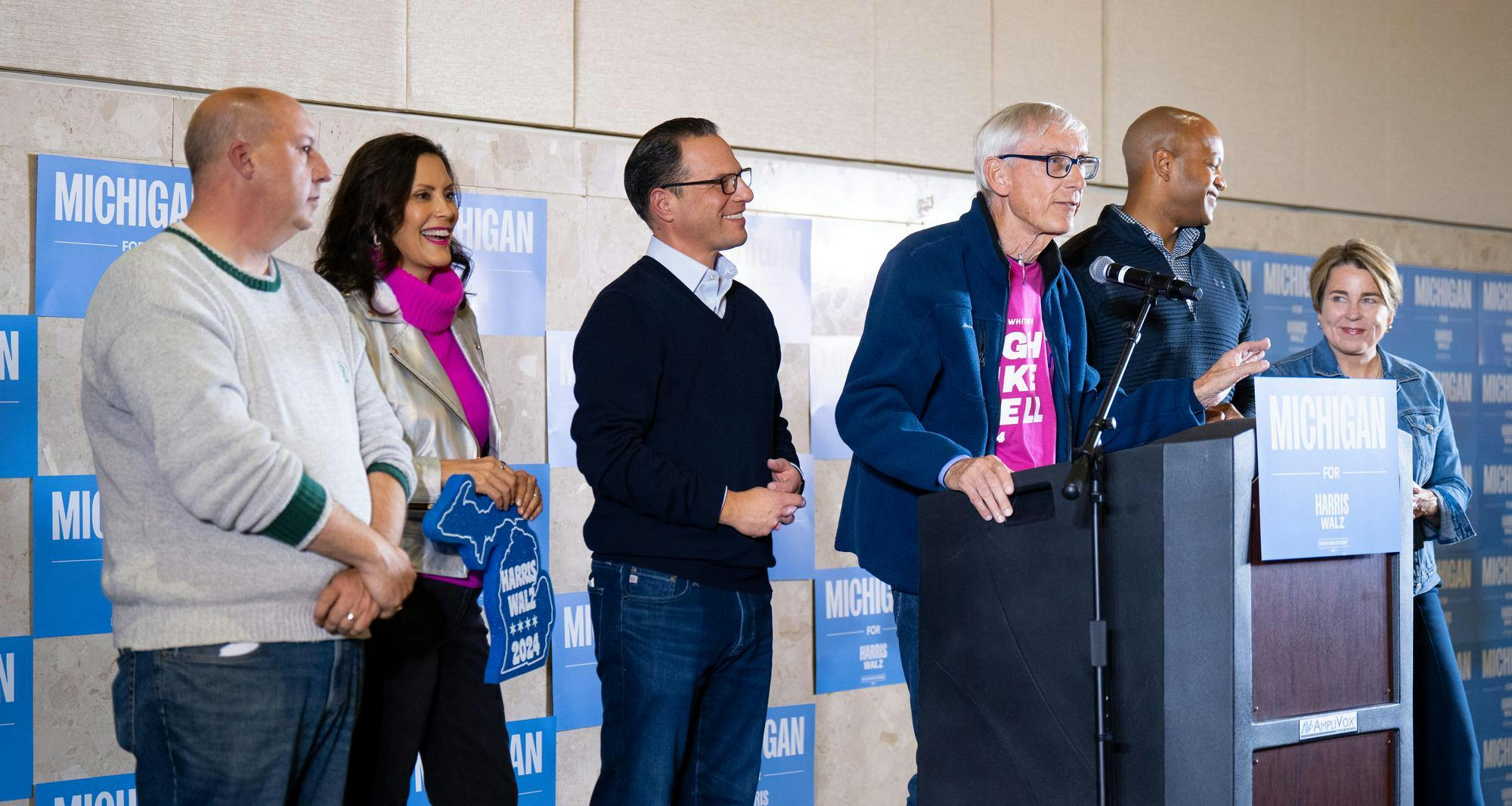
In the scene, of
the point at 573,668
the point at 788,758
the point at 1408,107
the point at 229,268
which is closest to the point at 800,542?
the point at 788,758

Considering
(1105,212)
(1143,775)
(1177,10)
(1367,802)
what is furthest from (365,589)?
(1177,10)

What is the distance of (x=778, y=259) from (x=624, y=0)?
3.17 feet

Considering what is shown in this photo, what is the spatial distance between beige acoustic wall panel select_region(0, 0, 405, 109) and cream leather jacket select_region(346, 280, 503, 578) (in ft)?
3.77

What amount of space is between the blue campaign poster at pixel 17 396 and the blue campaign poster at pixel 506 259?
44.7 inches

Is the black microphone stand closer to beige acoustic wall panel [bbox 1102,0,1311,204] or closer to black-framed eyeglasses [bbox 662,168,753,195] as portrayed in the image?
black-framed eyeglasses [bbox 662,168,753,195]

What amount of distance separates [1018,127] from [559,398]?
5.82ft

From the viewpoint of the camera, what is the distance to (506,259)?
3.77 meters

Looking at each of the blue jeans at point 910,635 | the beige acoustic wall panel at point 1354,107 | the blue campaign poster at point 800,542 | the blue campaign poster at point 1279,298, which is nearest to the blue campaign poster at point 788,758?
the blue campaign poster at point 800,542

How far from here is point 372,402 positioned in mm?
2166

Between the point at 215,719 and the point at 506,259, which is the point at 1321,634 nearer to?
the point at 215,719

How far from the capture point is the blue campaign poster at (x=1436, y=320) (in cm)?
555

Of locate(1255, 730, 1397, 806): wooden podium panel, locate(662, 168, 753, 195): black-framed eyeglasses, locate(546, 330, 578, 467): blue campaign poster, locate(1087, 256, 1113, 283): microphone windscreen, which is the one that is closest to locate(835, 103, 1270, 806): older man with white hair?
locate(1087, 256, 1113, 283): microphone windscreen

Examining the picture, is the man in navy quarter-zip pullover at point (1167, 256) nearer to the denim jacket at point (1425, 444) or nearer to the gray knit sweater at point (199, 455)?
the denim jacket at point (1425, 444)

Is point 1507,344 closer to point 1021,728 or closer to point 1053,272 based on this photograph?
point 1053,272
